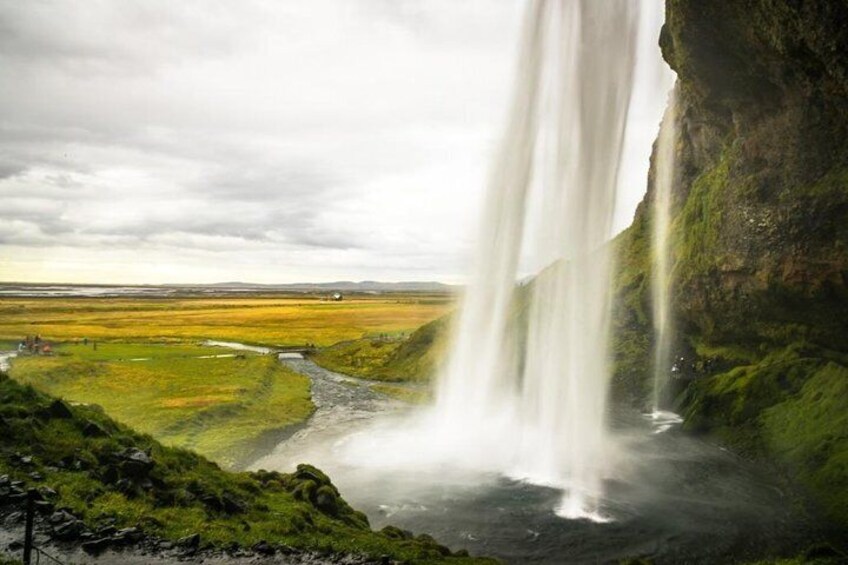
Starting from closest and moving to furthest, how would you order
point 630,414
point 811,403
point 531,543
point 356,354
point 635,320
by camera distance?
point 531,543 < point 811,403 < point 630,414 < point 635,320 < point 356,354

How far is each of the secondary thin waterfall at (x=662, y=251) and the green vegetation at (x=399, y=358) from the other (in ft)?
94.8

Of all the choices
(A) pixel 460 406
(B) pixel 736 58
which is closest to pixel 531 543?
(A) pixel 460 406

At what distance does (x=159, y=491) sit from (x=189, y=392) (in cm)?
3981

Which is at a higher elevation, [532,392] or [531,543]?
[532,392]

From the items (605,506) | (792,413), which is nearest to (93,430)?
(605,506)

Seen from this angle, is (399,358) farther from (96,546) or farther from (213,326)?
(213,326)

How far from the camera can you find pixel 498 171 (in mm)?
50875

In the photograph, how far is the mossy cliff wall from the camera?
33.6m

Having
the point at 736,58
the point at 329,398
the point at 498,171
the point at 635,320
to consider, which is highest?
the point at 736,58

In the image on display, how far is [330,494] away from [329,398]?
3771 centimetres

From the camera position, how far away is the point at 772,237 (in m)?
46.3

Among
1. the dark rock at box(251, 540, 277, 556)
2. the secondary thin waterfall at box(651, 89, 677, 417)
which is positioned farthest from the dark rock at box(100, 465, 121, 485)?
the secondary thin waterfall at box(651, 89, 677, 417)

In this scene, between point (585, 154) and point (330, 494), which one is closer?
point (330, 494)

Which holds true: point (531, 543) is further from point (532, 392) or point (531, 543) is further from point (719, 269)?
point (719, 269)
